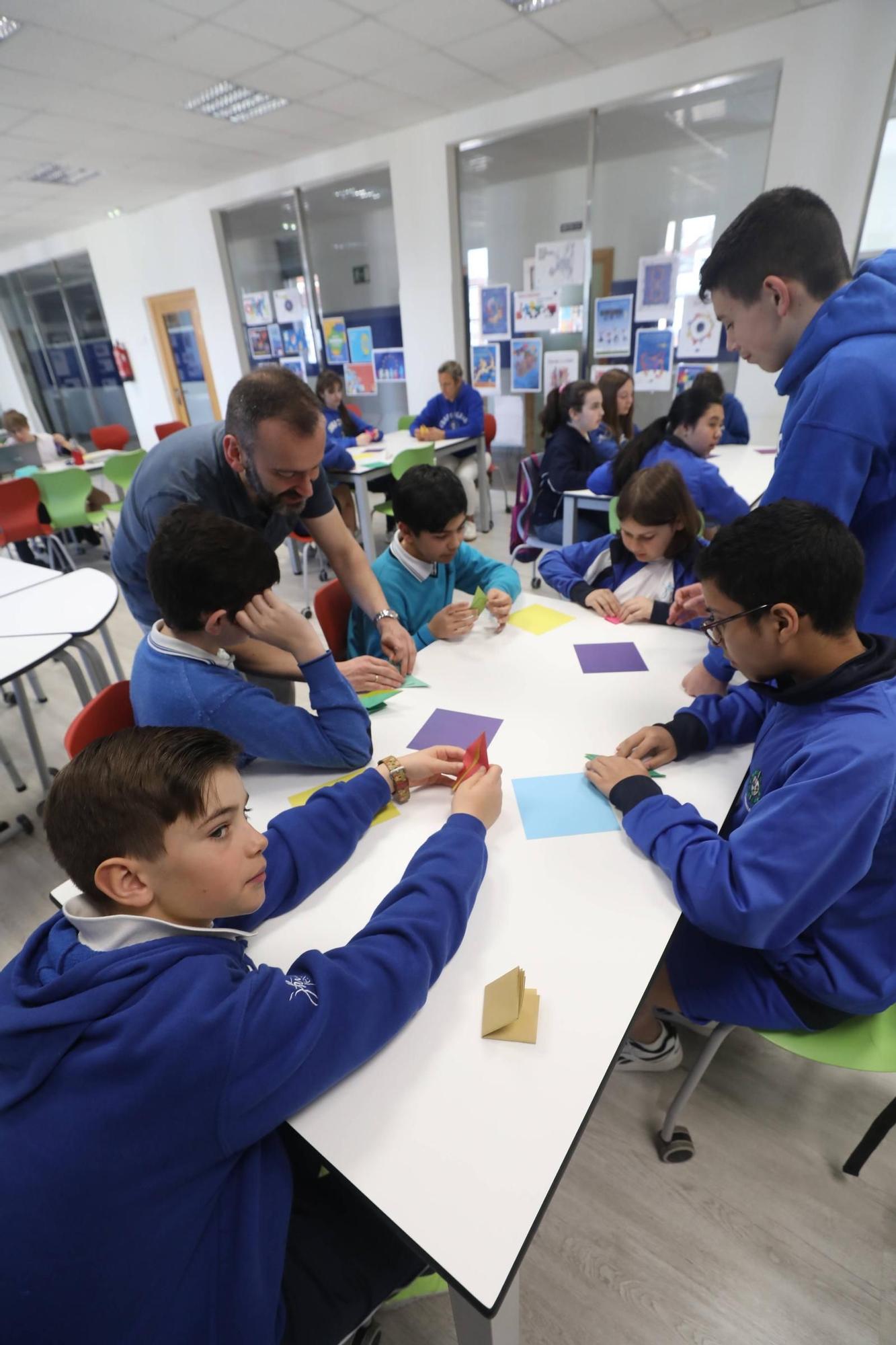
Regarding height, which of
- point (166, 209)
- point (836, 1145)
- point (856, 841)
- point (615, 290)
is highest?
point (166, 209)

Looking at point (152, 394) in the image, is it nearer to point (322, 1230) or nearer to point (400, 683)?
point (400, 683)

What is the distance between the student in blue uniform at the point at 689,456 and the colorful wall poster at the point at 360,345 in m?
4.37

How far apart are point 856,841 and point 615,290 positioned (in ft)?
17.4

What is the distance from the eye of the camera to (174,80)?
4168 mm

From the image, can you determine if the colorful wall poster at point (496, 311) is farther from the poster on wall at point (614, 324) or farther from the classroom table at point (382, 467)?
the classroom table at point (382, 467)

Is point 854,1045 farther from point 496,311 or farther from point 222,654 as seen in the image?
point 496,311

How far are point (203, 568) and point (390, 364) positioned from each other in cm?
614

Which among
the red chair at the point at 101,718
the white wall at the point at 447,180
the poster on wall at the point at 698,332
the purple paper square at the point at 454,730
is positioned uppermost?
the white wall at the point at 447,180

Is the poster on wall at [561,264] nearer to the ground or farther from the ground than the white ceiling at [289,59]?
nearer to the ground

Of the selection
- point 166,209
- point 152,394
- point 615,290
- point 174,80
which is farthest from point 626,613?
point 152,394

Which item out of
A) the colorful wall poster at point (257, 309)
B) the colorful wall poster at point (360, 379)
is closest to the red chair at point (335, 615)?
the colorful wall poster at point (360, 379)

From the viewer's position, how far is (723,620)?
1008 mm

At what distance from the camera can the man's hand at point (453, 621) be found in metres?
1.71

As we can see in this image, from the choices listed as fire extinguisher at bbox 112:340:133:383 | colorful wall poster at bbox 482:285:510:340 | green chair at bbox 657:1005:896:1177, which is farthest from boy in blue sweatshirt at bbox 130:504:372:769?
fire extinguisher at bbox 112:340:133:383
